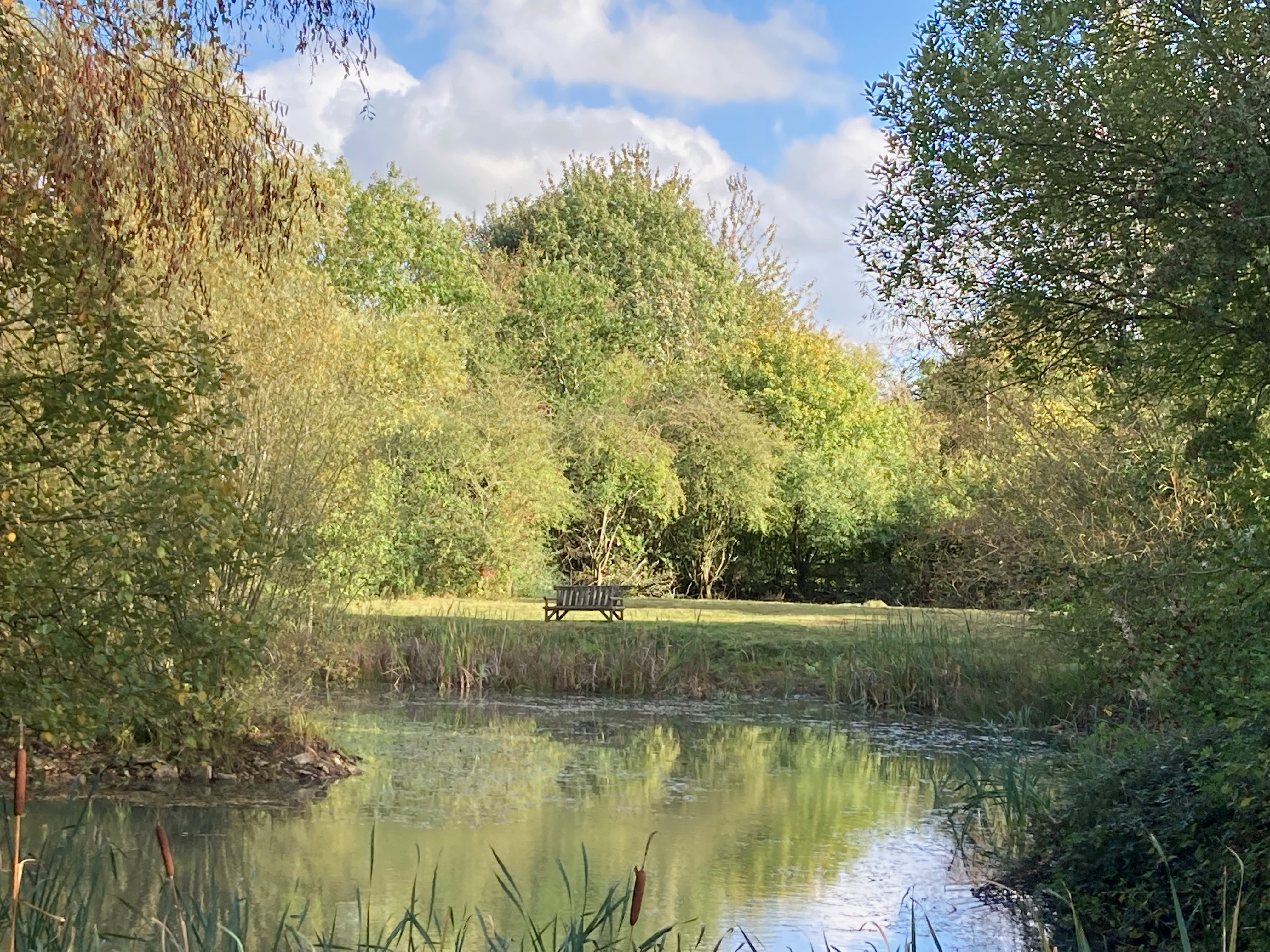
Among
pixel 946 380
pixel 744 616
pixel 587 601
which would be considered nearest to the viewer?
pixel 946 380

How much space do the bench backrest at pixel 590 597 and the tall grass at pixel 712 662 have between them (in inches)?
48.9

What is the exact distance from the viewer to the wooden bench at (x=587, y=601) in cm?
1795

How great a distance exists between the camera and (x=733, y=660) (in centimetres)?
1572

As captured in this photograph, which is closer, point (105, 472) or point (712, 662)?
point (105, 472)

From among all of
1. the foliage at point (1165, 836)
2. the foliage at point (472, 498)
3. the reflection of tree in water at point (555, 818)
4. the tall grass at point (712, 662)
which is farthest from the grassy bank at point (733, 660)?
the foliage at point (1165, 836)

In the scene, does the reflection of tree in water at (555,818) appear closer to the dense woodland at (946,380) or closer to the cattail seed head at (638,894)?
the dense woodland at (946,380)

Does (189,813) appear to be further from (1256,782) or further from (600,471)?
(600,471)

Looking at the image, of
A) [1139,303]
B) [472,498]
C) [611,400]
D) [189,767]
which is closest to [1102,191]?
[1139,303]

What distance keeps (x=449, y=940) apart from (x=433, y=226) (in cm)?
2372

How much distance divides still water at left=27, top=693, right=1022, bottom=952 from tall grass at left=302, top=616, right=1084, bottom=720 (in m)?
0.76

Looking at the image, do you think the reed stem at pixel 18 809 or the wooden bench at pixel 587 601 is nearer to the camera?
the reed stem at pixel 18 809

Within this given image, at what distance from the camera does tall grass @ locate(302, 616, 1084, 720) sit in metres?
14.1

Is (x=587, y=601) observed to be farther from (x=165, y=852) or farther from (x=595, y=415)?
(x=165, y=852)

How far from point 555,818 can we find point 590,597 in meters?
8.64
